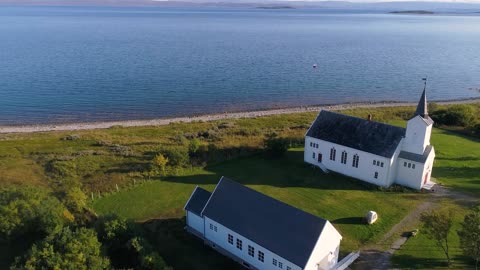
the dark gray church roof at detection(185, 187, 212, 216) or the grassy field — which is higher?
the dark gray church roof at detection(185, 187, 212, 216)

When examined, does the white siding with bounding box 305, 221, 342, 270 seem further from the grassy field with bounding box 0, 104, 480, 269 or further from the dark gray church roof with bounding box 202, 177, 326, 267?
the grassy field with bounding box 0, 104, 480, 269

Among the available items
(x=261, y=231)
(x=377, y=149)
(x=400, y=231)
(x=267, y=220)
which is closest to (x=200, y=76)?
(x=377, y=149)

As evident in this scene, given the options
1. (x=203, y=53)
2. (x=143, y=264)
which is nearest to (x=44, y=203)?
(x=143, y=264)

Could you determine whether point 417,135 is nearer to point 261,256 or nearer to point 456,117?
point 261,256

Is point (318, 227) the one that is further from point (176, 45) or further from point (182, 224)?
point (176, 45)

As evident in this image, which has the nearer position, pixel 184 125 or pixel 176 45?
pixel 184 125

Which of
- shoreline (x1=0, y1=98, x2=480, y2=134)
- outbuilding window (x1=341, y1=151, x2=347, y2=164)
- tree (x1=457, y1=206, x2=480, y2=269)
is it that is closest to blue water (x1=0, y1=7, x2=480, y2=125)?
shoreline (x1=0, y1=98, x2=480, y2=134)
